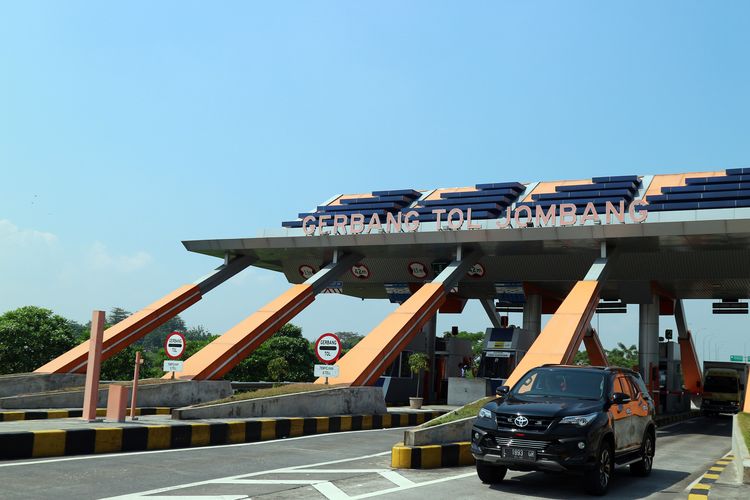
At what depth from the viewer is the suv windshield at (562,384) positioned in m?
10.2

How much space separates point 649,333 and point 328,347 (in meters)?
22.3

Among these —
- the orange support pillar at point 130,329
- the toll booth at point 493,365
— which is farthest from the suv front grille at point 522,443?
the toll booth at point 493,365

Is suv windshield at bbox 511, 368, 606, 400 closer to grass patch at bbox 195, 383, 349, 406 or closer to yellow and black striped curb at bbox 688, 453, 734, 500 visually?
yellow and black striped curb at bbox 688, 453, 734, 500

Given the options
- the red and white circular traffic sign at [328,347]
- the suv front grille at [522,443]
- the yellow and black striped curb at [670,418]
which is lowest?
the yellow and black striped curb at [670,418]

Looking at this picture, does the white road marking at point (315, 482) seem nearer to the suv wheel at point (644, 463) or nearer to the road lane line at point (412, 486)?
the road lane line at point (412, 486)

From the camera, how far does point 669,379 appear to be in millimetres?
37438

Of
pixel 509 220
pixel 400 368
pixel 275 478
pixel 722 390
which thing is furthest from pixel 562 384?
pixel 722 390

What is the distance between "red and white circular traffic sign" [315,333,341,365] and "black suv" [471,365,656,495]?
29.1 ft

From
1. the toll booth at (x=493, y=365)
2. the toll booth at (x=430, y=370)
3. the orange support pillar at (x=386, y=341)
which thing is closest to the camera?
the orange support pillar at (x=386, y=341)

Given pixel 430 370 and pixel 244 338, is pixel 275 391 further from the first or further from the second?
pixel 430 370

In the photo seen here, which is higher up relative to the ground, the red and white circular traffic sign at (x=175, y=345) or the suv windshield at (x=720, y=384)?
the red and white circular traffic sign at (x=175, y=345)

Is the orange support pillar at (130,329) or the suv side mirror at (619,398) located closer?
the suv side mirror at (619,398)

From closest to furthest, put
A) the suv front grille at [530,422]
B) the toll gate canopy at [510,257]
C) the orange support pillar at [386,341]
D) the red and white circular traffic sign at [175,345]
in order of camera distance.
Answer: the suv front grille at [530,422] < the red and white circular traffic sign at [175,345] < the orange support pillar at [386,341] < the toll gate canopy at [510,257]

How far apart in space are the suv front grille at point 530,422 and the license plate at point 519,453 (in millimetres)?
276
